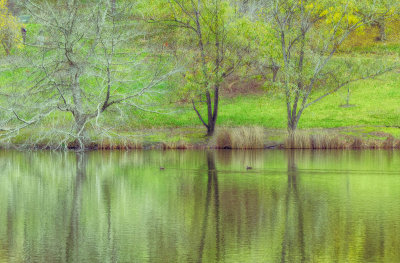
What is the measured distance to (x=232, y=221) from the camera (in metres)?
15.0

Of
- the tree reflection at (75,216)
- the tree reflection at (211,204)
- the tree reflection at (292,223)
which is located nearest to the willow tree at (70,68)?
the tree reflection at (75,216)

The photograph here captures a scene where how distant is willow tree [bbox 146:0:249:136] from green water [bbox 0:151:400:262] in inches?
438

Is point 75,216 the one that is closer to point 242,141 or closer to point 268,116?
point 242,141

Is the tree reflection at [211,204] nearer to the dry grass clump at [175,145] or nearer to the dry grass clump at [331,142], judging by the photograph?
the dry grass clump at [175,145]

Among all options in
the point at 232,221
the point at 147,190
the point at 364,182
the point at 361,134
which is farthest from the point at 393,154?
the point at 232,221

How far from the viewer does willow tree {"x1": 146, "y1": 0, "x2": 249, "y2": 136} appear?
39772mm

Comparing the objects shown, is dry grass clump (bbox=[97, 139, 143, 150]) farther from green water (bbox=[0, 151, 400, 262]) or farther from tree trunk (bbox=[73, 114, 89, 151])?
green water (bbox=[0, 151, 400, 262])

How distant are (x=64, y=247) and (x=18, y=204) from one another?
5941mm

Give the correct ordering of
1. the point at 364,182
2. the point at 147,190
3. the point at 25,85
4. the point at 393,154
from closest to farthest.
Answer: the point at 147,190 → the point at 364,182 → the point at 393,154 → the point at 25,85

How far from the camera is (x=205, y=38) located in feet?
134

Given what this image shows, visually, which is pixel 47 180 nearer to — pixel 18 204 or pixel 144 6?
pixel 18 204

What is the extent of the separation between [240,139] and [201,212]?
22079mm

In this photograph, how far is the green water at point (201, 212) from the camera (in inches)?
475

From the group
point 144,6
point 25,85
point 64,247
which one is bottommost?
point 64,247
